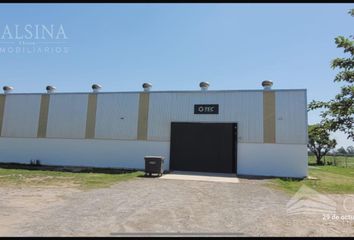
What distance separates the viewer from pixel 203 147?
18266mm

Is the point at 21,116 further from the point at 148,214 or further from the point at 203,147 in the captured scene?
the point at 148,214

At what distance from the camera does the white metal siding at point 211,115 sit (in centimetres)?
1744

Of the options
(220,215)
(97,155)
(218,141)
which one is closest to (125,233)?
(220,215)

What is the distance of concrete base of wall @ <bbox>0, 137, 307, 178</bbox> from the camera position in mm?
16672

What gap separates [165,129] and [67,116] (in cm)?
749

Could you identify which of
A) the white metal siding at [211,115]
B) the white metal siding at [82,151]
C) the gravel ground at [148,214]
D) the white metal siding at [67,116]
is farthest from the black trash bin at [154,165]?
the white metal siding at [67,116]

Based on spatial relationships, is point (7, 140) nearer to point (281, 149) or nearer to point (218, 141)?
point (218, 141)

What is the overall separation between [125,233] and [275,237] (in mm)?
2815

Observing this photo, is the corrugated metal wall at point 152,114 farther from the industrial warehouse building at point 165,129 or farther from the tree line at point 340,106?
the tree line at point 340,106

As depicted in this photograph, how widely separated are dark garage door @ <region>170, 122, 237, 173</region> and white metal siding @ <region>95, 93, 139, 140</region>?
→ 117 inches

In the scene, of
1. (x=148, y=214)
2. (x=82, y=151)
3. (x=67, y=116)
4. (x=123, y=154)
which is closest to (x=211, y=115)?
(x=123, y=154)

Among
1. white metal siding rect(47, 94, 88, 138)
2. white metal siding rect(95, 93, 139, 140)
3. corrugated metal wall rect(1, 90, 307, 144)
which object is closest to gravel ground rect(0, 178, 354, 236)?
corrugated metal wall rect(1, 90, 307, 144)

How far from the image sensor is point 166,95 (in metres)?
19.0

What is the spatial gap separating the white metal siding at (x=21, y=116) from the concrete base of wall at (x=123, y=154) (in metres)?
0.58
